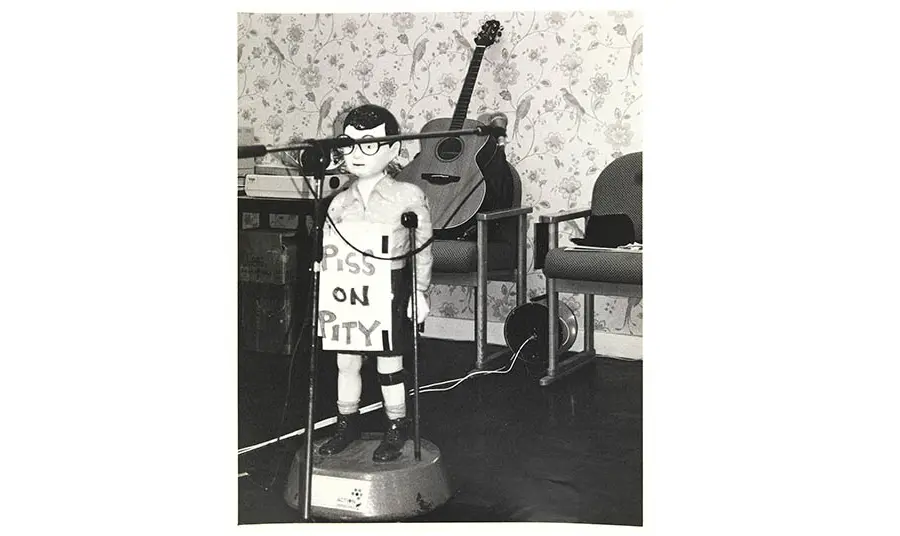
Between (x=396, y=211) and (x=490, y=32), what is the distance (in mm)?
298

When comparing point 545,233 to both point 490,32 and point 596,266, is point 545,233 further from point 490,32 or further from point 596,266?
point 490,32

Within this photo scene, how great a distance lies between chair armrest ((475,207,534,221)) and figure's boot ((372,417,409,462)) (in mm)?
323

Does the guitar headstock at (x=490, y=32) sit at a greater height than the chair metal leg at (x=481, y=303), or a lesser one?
greater

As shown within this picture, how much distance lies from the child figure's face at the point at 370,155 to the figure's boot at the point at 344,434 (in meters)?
0.37

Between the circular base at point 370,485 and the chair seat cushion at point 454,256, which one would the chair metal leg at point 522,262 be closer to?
the chair seat cushion at point 454,256

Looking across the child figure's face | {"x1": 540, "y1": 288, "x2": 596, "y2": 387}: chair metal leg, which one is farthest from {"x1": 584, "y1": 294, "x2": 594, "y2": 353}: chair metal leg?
the child figure's face

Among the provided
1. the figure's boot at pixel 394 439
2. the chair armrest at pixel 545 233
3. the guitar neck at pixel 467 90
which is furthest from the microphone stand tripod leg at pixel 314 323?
the chair armrest at pixel 545 233

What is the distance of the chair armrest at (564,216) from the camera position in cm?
140

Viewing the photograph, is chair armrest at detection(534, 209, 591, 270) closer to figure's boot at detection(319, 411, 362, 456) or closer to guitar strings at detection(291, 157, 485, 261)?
guitar strings at detection(291, 157, 485, 261)
